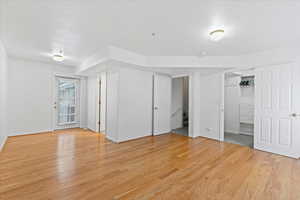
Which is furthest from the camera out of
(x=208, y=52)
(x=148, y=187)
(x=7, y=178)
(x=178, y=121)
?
(x=178, y=121)

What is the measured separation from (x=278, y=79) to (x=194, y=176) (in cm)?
301

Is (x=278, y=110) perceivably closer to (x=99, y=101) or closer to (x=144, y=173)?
(x=144, y=173)

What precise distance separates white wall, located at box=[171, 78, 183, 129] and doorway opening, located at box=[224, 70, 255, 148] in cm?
182

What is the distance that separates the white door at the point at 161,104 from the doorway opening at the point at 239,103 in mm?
2185

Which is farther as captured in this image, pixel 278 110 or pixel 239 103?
pixel 239 103

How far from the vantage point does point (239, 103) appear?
5.23 meters

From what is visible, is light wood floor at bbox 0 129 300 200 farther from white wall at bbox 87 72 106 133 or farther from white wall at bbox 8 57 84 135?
white wall at bbox 87 72 106 133

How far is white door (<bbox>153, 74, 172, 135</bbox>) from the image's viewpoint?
16.0 ft

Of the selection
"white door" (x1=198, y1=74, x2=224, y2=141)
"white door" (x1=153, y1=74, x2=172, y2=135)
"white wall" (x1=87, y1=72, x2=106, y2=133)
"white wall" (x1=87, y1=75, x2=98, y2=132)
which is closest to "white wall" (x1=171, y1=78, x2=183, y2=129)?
"white door" (x1=153, y1=74, x2=172, y2=135)

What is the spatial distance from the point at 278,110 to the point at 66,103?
684cm

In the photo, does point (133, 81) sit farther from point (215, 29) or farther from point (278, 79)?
point (278, 79)

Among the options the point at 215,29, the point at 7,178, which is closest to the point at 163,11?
the point at 215,29

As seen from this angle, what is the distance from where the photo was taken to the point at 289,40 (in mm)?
2848

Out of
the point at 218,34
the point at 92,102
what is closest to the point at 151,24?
the point at 218,34
